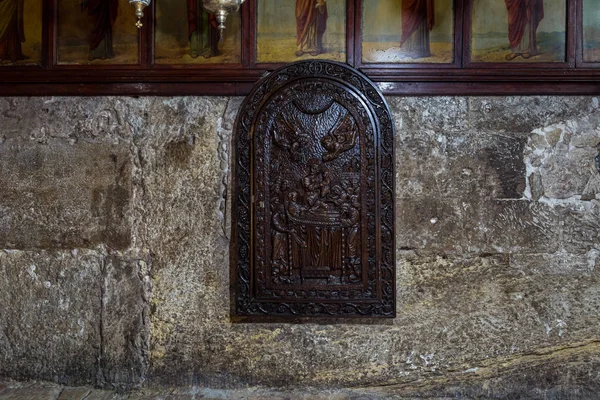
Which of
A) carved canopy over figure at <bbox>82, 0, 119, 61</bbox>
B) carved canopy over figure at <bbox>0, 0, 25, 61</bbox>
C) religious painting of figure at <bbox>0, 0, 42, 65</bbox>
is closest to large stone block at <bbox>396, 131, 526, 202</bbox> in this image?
carved canopy over figure at <bbox>82, 0, 119, 61</bbox>

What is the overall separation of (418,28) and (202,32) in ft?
4.61

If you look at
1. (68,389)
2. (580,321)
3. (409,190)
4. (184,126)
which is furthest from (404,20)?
(68,389)

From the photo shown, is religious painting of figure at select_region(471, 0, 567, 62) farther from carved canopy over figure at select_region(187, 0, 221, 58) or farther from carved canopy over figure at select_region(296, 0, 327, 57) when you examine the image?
carved canopy over figure at select_region(187, 0, 221, 58)

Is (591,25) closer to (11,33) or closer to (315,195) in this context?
(315,195)

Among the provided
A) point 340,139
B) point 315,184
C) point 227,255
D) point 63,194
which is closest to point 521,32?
point 340,139

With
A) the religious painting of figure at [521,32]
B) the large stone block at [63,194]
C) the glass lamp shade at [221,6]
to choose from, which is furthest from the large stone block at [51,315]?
the religious painting of figure at [521,32]

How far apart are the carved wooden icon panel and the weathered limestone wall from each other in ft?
0.45

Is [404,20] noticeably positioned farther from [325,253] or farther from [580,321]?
[580,321]

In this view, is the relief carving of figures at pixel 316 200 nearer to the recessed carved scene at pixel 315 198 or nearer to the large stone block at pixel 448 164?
the recessed carved scene at pixel 315 198

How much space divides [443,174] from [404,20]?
3.38ft

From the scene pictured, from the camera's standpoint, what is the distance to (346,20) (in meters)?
3.16

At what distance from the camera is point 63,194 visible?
3.22 m

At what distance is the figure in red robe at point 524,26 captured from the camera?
313cm

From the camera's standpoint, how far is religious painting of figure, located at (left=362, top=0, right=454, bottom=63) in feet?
10.3
